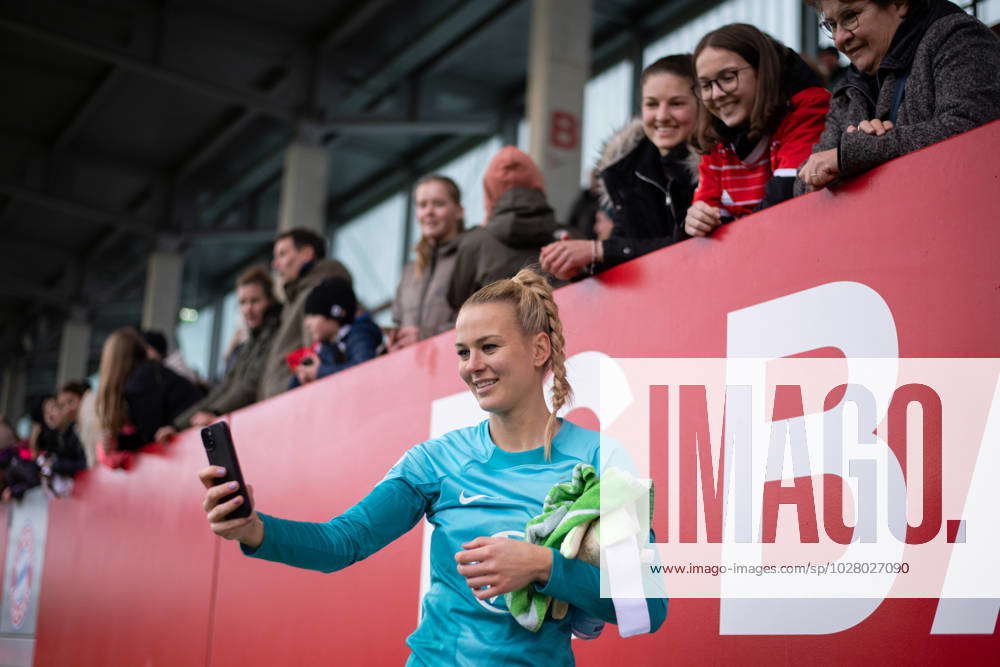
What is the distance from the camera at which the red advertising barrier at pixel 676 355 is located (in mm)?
1865

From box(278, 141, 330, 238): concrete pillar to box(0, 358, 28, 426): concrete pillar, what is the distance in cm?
1443

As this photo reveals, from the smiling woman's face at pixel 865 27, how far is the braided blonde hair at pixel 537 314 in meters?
0.86

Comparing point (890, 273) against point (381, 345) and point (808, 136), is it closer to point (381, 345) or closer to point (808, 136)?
point (808, 136)

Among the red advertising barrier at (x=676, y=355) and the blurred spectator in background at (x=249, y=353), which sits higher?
the blurred spectator in background at (x=249, y=353)

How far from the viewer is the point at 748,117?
2605 millimetres

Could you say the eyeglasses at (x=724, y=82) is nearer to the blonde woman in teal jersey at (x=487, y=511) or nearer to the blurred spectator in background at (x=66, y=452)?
the blonde woman in teal jersey at (x=487, y=511)

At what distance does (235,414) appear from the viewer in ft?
16.8

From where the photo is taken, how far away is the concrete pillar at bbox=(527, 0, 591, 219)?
770 cm

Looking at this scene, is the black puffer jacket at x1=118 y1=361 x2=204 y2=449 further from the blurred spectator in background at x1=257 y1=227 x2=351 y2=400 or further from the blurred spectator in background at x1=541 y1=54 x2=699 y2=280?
the blurred spectator in background at x1=541 y1=54 x2=699 y2=280

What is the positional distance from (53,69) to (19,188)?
277 centimetres

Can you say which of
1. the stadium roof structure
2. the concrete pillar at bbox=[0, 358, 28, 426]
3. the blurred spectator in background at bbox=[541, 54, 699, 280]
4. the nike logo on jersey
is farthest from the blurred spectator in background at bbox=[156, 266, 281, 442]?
the concrete pillar at bbox=[0, 358, 28, 426]

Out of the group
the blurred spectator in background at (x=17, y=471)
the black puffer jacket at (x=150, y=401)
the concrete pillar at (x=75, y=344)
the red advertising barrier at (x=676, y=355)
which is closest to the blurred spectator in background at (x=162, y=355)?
the black puffer jacket at (x=150, y=401)

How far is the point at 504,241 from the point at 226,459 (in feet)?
7.20

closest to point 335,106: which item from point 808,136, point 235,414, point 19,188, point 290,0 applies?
point 290,0
